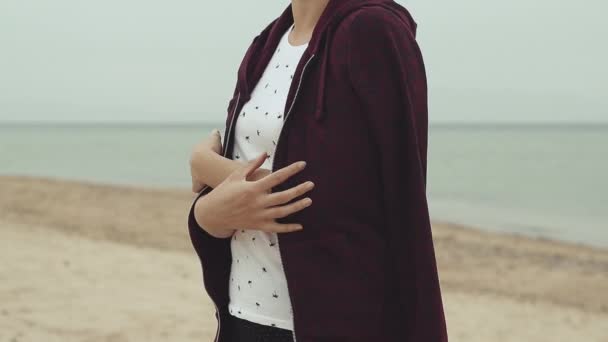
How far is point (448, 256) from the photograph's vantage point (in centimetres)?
1018

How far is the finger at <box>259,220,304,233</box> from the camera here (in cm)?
128

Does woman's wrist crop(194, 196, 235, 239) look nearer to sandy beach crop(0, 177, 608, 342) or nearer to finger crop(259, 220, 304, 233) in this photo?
finger crop(259, 220, 304, 233)

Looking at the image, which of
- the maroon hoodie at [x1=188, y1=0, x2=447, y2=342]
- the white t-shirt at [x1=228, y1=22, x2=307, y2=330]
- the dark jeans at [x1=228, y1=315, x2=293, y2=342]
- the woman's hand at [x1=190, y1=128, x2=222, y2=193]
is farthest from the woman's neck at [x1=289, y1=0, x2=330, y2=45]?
the dark jeans at [x1=228, y1=315, x2=293, y2=342]

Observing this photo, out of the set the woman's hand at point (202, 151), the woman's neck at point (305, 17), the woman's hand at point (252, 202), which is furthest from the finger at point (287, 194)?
the woman's neck at point (305, 17)

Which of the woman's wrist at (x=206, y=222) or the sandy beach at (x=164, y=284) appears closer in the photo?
the woman's wrist at (x=206, y=222)

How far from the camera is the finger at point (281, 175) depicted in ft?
4.13

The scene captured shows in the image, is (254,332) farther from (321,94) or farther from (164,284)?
(164,284)

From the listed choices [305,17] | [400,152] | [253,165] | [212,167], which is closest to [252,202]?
[253,165]

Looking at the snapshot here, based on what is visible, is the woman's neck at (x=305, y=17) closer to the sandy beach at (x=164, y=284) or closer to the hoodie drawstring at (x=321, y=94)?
the hoodie drawstring at (x=321, y=94)

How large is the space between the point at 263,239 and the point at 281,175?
18cm

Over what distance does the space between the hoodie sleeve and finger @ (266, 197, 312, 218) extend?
0.45 ft

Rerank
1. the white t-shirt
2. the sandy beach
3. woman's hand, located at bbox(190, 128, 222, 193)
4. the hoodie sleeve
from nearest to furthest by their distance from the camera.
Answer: the hoodie sleeve < the white t-shirt < woman's hand, located at bbox(190, 128, 222, 193) < the sandy beach

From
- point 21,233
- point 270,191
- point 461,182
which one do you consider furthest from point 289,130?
point 461,182

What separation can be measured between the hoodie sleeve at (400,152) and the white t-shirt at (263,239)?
7.3 inches
